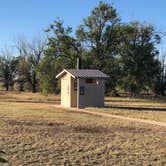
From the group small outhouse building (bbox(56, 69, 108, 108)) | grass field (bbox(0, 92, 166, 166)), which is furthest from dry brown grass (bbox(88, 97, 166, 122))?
grass field (bbox(0, 92, 166, 166))

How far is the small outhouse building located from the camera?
2916cm

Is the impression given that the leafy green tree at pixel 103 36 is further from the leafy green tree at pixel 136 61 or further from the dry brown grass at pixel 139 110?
the dry brown grass at pixel 139 110

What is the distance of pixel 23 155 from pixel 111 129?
18.0 feet

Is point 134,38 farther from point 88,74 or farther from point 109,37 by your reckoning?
point 88,74

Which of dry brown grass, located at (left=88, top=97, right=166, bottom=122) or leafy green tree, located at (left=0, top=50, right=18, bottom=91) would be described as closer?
dry brown grass, located at (left=88, top=97, right=166, bottom=122)

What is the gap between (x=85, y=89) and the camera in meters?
29.3

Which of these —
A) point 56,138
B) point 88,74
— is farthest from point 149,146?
point 88,74

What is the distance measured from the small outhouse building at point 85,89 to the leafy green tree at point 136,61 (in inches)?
770

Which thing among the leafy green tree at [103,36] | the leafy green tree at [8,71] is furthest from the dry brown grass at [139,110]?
the leafy green tree at [8,71]

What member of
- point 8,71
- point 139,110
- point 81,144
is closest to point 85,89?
point 139,110

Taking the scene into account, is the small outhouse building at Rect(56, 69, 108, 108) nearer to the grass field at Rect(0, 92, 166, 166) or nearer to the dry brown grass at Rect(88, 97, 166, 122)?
the dry brown grass at Rect(88, 97, 166, 122)

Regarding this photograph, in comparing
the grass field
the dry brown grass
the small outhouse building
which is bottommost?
the grass field

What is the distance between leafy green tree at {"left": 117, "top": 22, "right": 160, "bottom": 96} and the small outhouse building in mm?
19562

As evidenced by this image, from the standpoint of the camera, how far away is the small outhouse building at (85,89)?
29156 mm
